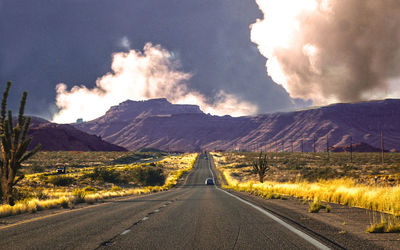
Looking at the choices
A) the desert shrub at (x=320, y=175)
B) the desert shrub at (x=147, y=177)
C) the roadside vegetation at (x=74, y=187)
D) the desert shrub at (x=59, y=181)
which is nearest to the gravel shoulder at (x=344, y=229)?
the roadside vegetation at (x=74, y=187)

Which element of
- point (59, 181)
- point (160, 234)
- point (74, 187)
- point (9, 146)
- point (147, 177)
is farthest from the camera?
point (147, 177)

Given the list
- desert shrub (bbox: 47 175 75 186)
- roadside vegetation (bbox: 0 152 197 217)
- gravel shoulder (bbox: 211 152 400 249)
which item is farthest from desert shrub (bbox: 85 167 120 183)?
gravel shoulder (bbox: 211 152 400 249)

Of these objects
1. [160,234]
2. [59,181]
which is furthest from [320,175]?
[160,234]

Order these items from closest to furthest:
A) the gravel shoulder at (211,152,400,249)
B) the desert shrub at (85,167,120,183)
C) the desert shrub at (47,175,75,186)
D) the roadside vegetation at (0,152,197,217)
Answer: the gravel shoulder at (211,152,400,249) → the roadside vegetation at (0,152,197,217) → the desert shrub at (47,175,75,186) → the desert shrub at (85,167,120,183)

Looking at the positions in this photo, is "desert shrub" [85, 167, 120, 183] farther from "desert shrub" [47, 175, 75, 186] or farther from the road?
the road

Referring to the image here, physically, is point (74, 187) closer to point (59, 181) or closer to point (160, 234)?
point (59, 181)

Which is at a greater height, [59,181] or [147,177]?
[147,177]

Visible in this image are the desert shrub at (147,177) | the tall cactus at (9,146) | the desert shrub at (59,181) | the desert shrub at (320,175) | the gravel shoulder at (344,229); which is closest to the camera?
the gravel shoulder at (344,229)

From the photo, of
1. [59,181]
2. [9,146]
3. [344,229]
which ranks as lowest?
[59,181]

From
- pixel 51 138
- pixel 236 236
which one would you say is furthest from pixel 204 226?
pixel 51 138

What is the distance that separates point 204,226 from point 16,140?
39.2ft

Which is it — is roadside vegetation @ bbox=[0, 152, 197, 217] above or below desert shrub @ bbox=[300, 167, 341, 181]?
below

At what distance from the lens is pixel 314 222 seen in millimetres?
9750

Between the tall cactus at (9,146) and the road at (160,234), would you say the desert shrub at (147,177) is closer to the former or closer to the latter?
the tall cactus at (9,146)
